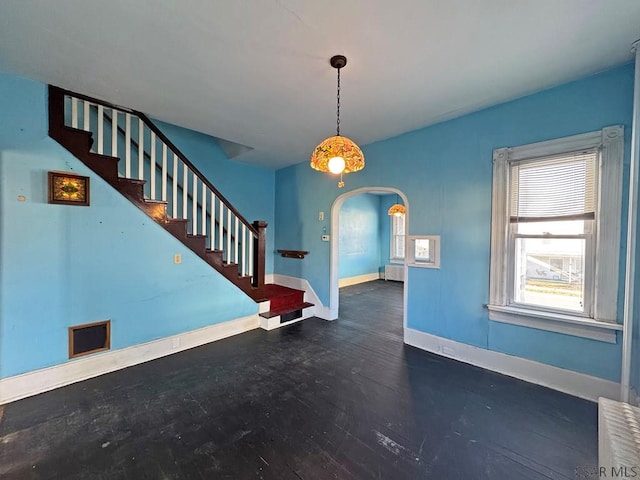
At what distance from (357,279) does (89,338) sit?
260 inches

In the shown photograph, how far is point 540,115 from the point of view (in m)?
2.62

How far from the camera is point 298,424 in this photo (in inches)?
81.0

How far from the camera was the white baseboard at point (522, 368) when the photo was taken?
7.68ft

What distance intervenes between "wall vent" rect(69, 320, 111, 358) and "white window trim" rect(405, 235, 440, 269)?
383 cm

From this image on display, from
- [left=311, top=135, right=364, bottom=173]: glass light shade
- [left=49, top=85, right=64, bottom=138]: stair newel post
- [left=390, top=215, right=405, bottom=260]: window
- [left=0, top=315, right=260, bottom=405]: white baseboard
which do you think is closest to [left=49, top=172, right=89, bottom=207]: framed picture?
[left=49, top=85, right=64, bottom=138]: stair newel post

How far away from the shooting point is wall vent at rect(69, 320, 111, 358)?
2.63 metres

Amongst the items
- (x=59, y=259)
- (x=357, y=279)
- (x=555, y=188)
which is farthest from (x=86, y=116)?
(x=357, y=279)

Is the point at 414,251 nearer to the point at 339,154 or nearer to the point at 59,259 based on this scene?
the point at 339,154

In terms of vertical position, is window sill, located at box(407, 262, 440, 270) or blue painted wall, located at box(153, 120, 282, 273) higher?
blue painted wall, located at box(153, 120, 282, 273)

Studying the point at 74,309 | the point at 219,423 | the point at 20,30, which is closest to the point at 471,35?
the point at 20,30

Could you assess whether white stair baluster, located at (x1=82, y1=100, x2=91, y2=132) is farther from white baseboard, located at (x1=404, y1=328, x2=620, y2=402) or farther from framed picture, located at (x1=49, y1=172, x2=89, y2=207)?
white baseboard, located at (x1=404, y1=328, x2=620, y2=402)

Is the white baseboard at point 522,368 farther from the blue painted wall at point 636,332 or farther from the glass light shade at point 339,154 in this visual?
the glass light shade at point 339,154

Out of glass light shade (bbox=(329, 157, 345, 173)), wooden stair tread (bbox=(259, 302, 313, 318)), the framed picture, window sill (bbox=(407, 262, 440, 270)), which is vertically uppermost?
glass light shade (bbox=(329, 157, 345, 173))

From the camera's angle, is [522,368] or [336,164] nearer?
[336,164]
